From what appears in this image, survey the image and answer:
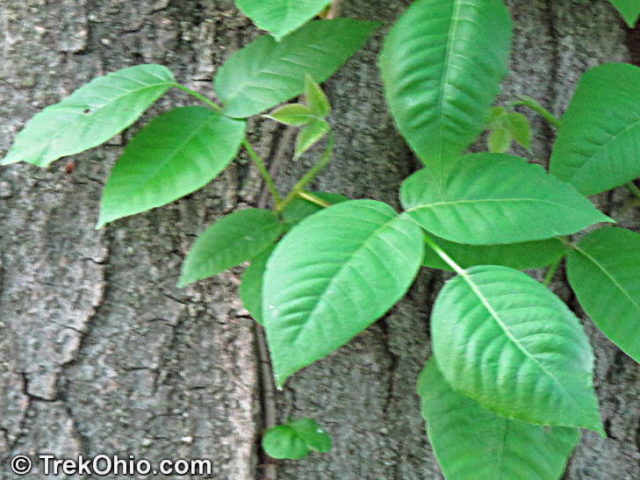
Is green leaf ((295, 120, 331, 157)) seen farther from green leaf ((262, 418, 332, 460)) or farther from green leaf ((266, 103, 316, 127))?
green leaf ((262, 418, 332, 460))

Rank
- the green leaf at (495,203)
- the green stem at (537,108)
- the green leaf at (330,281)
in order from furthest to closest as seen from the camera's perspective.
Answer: the green stem at (537,108) → the green leaf at (495,203) → the green leaf at (330,281)

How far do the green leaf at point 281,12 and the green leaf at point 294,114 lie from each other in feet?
0.39

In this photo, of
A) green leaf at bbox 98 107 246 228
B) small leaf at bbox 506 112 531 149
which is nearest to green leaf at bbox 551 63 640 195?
small leaf at bbox 506 112 531 149

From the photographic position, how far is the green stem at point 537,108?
2.90ft

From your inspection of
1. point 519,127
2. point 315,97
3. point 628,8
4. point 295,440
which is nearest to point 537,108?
point 519,127

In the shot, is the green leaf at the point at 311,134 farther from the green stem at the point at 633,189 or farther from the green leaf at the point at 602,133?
the green stem at the point at 633,189

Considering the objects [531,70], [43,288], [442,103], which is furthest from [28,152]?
[531,70]

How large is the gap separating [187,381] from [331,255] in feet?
1.23

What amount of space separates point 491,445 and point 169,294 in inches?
17.7

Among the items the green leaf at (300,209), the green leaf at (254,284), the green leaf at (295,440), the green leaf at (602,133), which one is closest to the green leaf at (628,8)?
the green leaf at (602,133)

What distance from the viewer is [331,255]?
1.98ft

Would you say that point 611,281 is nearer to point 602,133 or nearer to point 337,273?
point 602,133

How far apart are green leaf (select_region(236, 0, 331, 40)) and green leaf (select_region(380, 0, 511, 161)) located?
8 cm

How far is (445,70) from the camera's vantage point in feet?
1.93
